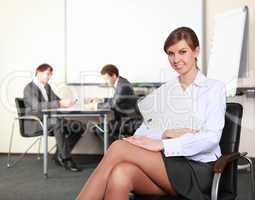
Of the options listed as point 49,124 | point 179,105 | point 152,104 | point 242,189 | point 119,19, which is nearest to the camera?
point 179,105

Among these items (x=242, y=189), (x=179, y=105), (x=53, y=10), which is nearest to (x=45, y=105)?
(x=53, y=10)

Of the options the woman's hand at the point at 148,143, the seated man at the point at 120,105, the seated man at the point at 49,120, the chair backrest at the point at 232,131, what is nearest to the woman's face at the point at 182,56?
the chair backrest at the point at 232,131

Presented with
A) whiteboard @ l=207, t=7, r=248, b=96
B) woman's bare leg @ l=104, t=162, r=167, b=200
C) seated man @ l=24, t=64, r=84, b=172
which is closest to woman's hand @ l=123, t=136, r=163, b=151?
woman's bare leg @ l=104, t=162, r=167, b=200

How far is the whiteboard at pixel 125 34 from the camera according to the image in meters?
4.93

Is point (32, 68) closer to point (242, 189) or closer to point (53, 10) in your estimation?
point (53, 10)

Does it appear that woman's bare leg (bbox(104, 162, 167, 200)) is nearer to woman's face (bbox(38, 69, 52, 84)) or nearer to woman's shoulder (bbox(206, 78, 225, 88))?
woman's shoulder (bbox(206, 78, 225, 88))

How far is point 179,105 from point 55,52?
140 inches

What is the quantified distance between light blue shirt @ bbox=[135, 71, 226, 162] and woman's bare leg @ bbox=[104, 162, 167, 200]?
0.50 ft

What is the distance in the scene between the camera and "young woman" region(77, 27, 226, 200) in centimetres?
170

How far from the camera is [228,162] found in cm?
171

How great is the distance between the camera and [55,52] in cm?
526

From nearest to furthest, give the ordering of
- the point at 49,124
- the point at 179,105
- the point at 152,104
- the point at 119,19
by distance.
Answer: the point at 179,105, the point at 152,104, the point at 49,124, the point at 119,19

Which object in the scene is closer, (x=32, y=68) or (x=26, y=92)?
(x=26, y=92)

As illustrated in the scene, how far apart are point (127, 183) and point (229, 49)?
2910mm
